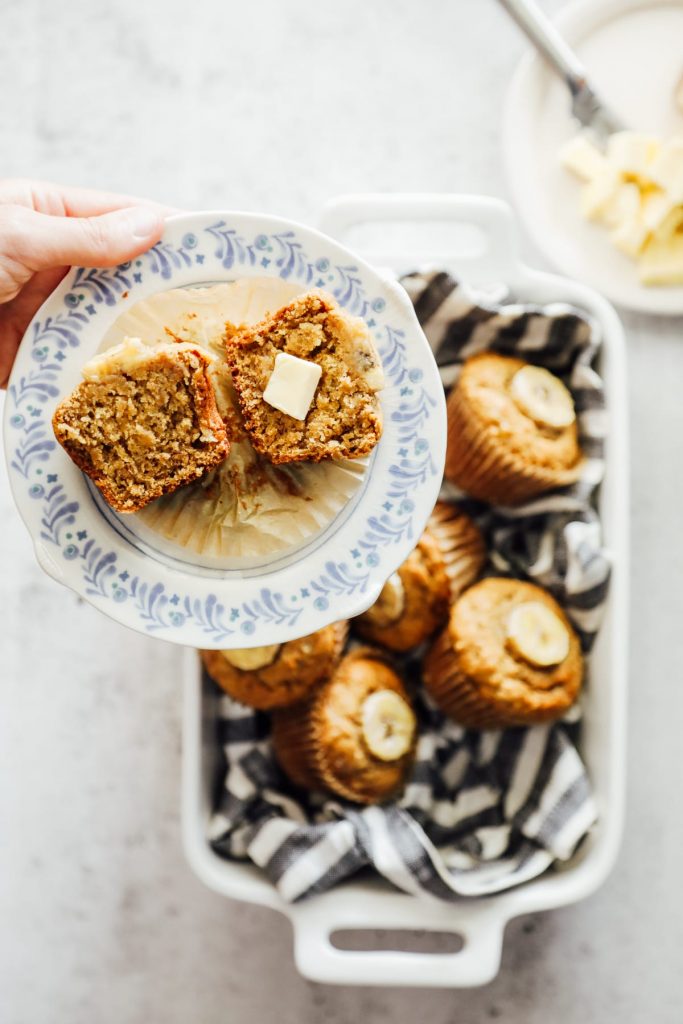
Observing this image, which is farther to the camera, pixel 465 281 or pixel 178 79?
pixel 178 79

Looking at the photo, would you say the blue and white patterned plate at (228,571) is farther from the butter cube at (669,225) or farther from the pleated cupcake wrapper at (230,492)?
the butter cube at (669,225)

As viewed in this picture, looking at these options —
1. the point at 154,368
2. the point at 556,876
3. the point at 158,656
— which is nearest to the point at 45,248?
the point at 154,368

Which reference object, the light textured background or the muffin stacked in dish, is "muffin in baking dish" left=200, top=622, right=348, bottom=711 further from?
the light textured background

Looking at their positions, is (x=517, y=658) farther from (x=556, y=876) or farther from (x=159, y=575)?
(x=159, y=575)

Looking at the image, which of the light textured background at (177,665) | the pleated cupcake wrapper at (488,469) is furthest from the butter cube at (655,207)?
the pleated cupcake wrapper at (488,469)

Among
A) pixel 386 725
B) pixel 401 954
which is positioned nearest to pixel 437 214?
pixel 386 725

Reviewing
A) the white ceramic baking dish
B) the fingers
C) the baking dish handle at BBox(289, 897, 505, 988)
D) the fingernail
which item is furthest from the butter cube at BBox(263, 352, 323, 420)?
the baking dish handle at BBox(289, 897, 505, 988)

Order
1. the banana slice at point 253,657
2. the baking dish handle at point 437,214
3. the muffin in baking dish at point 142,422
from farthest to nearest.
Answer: the baking dish handle at point 437,214 < the banana slice at point 253,657 < the muffin in baking dish at point 142,422
